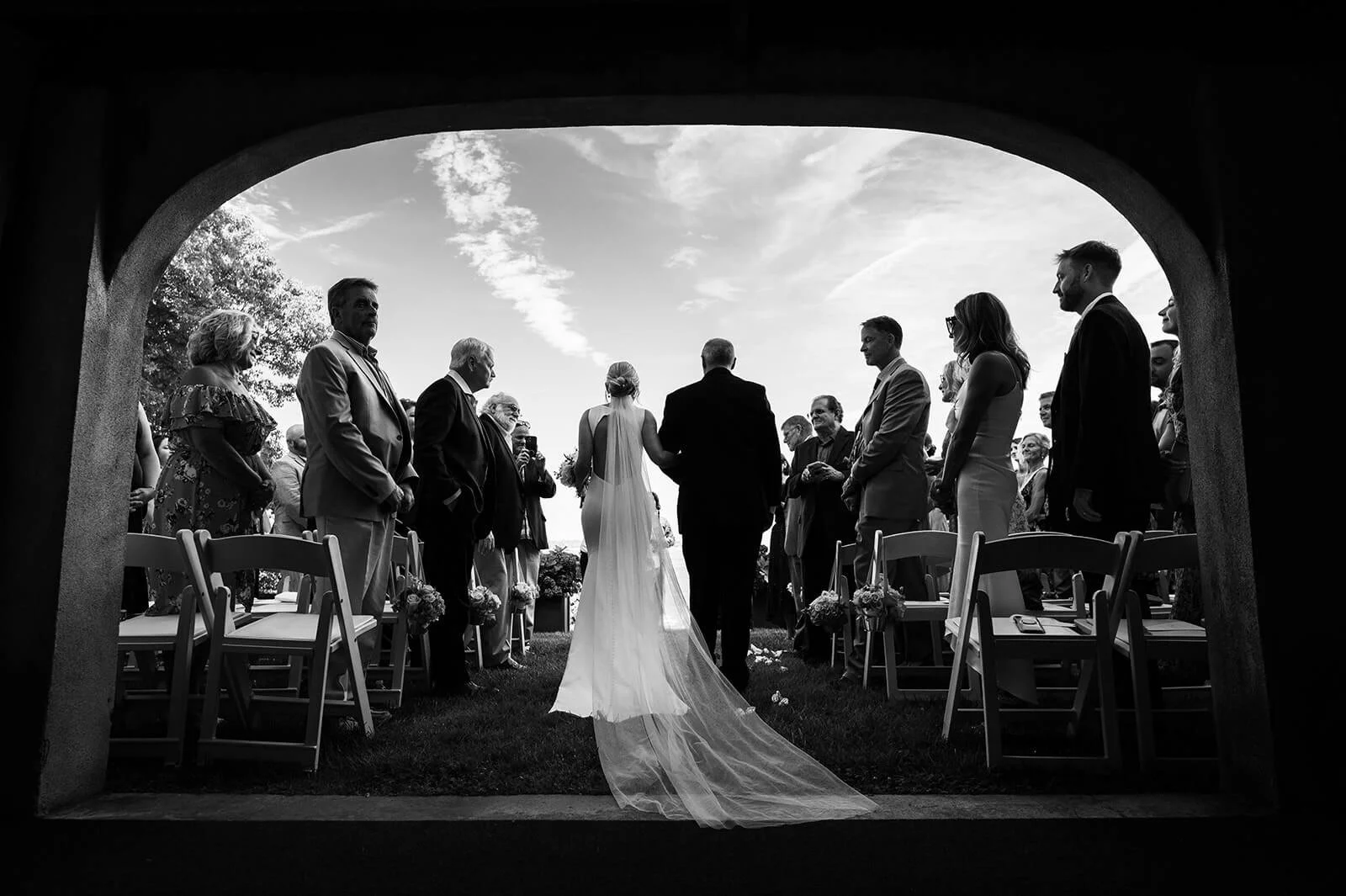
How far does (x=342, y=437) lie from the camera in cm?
445

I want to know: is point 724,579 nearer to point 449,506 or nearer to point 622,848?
point 449,506

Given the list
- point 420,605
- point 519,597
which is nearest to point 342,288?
point 420,605

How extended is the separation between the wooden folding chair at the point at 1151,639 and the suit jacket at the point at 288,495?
693 centimetres

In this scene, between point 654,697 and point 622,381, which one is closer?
point 654,697

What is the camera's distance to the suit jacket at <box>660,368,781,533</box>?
549 centimetres

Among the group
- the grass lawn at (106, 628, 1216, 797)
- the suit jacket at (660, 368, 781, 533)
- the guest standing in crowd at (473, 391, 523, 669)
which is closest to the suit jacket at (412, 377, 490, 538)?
the guest standing in crowd at (473, 391, 523, 669)

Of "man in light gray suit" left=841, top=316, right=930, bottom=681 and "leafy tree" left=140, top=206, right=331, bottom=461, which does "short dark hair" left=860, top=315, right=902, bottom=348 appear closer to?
"man in light gray suit" left=841, top=316, right=930, bottom=681

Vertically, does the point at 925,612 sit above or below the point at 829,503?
below

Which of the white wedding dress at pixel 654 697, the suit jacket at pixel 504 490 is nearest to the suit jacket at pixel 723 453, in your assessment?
the white wedding dress at pixel 654 697

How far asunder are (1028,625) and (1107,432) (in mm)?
1046

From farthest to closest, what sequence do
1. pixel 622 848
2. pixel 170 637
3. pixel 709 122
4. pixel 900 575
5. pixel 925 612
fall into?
pixel 900 575, pixel 925 612, pixel 170 637, pixel 709 122, pixel 622 848

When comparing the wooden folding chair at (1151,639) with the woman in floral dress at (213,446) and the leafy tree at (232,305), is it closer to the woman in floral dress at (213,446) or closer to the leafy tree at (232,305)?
the woman in floral dress at (213,446)

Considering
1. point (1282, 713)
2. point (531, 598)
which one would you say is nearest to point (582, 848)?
point (1282, 713)

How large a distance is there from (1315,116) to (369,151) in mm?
16011
